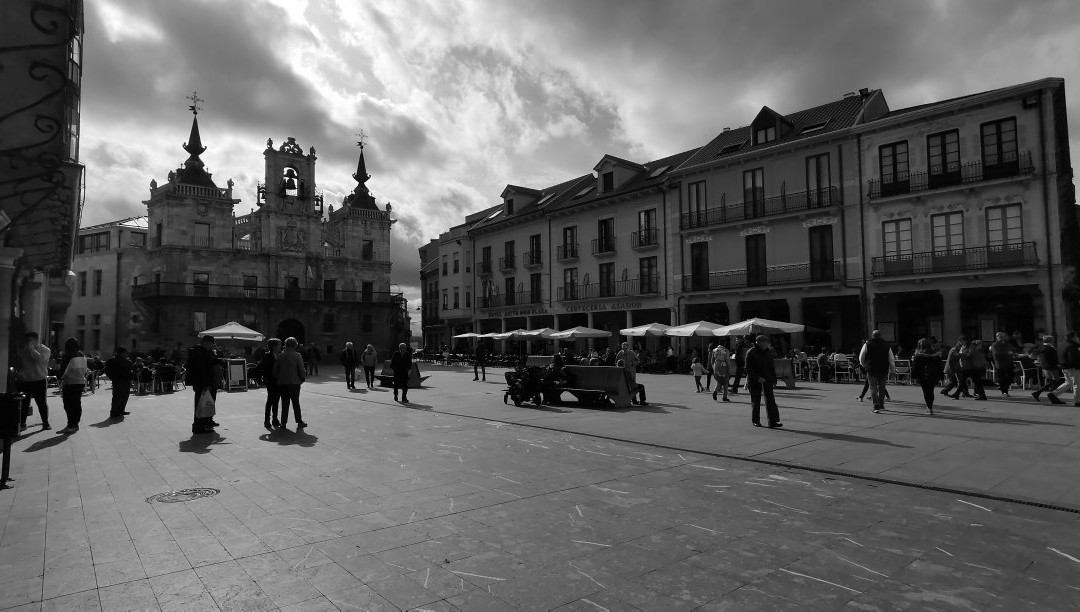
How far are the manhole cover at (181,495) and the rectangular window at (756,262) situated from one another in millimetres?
28156

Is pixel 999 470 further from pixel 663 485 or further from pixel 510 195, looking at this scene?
pixel 510 195

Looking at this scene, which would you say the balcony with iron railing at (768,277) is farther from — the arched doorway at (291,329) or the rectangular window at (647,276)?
the arched doorway at (291,329)

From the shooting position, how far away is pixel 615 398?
46.7ft

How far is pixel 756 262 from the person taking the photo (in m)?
30.5

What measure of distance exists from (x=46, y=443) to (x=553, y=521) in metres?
9.38

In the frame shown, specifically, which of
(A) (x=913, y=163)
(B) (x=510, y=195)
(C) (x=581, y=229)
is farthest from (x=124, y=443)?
(B) (x=510, y=195)

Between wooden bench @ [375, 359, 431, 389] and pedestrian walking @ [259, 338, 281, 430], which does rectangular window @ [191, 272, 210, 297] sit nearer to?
wooden bench @ [375, 359, 431, 389]

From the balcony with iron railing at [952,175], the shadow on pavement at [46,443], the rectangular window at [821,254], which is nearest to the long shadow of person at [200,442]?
the shadow on pavement at [46,443]

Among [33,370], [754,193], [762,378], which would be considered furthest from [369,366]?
[754,193]

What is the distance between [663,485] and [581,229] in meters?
33.8

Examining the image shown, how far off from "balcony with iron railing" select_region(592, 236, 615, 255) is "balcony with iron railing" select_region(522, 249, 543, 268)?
5.39 meters

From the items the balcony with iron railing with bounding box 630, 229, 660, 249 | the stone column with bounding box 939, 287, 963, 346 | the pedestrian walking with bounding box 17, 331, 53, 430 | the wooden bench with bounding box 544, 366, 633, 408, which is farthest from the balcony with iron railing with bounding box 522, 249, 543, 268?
the pedestrian walking with bounding box 17, 331, 53, 430

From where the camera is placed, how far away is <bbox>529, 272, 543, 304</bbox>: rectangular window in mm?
42344

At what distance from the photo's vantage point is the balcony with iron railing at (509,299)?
42594mm
